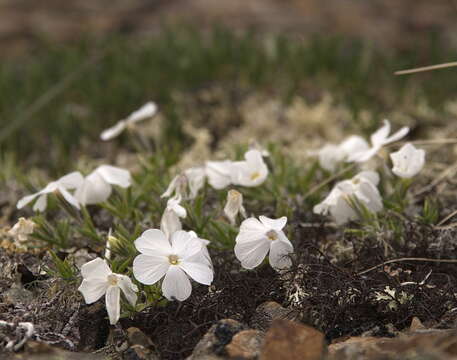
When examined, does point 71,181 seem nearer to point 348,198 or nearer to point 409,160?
point 348,198

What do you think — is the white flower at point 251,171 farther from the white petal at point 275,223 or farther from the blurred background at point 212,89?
the blurred background at point 212,89

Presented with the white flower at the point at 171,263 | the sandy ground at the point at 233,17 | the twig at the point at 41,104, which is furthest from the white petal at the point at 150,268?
the sandy ground at the point at 233,17

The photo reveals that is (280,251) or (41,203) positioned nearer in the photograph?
(280,251)

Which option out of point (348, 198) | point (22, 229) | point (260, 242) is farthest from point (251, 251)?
point (22, 229)

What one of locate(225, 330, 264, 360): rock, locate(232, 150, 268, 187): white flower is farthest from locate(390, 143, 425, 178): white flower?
locate(225, 330, 264, 360): rock

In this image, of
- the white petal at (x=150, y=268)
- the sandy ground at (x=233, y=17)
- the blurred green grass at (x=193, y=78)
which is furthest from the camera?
the sandy ground at (x=233, y=17)
